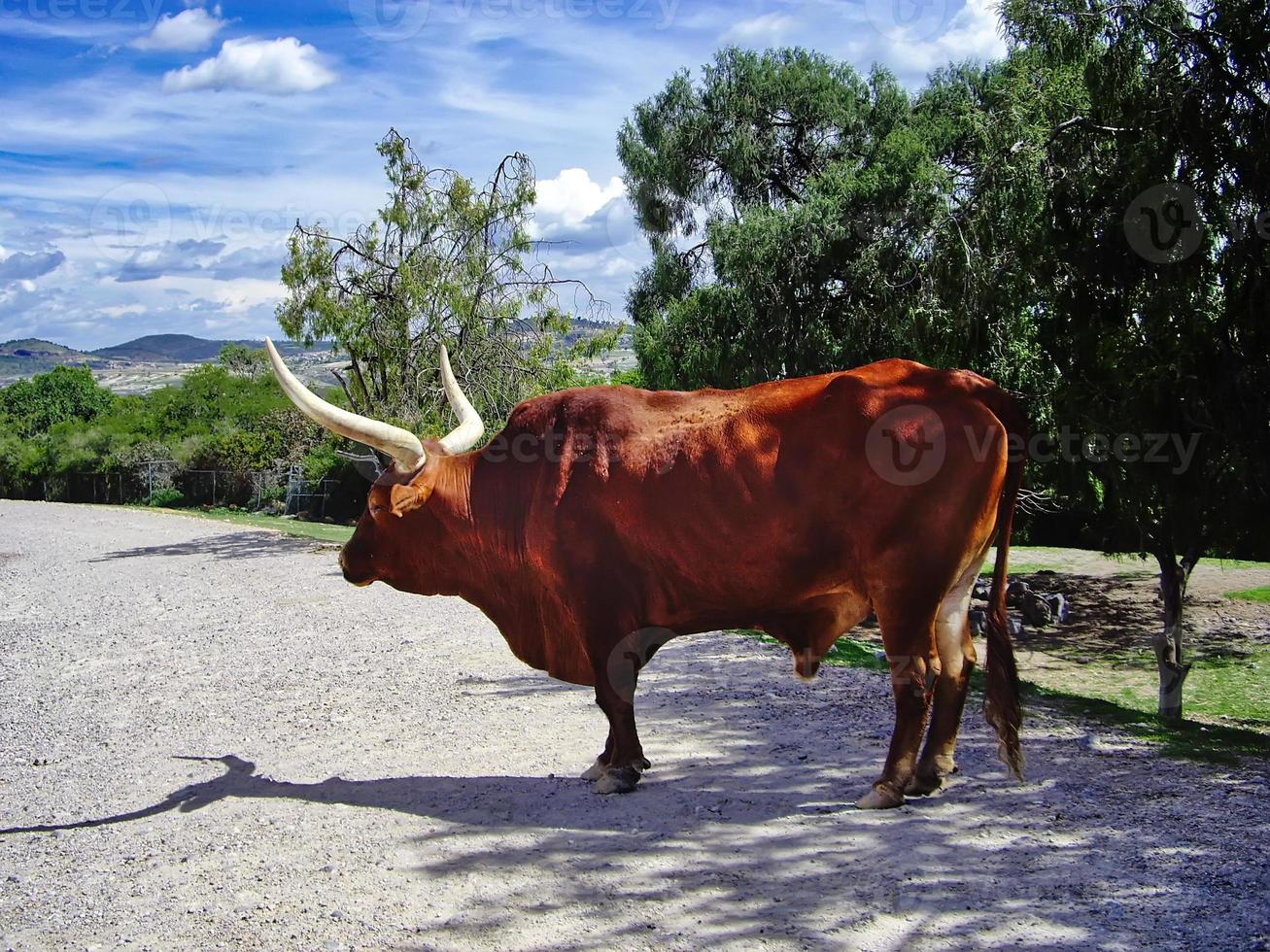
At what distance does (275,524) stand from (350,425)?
70.8 feet

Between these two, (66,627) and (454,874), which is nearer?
(454,874)

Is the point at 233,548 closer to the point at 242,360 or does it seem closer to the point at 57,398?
the point at 242,360

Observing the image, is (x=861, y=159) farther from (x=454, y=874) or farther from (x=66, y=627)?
(x=454, y=874)

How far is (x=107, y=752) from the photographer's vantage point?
23.5 ft

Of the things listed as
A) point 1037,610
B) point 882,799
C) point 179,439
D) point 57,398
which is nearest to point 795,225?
point 1037,610

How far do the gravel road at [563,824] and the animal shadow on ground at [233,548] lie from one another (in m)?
9.56

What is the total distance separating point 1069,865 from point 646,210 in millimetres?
17970

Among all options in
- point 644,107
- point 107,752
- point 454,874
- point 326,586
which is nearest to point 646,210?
point 644,107

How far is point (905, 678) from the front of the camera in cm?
526

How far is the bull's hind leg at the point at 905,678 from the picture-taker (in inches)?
204

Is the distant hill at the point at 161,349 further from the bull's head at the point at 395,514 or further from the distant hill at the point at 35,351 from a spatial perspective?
the bull's head at the point at 395,514

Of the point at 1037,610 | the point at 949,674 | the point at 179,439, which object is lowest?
the point at 1037,610

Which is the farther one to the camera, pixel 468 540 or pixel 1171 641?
pixel 1171 641

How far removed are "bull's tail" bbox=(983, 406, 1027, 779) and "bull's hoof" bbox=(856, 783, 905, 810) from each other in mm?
659
